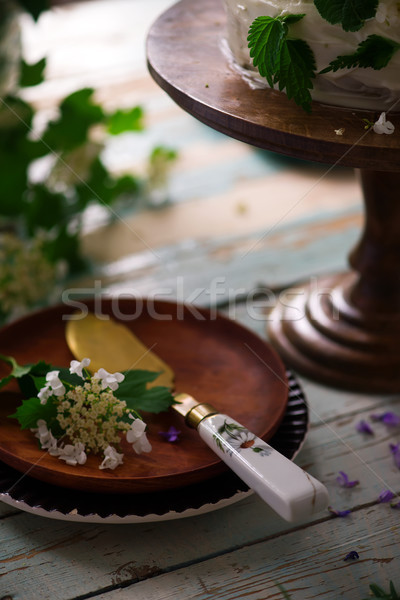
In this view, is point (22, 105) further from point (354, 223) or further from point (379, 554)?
point (379, 554)

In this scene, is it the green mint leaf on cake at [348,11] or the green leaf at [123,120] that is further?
the green leaf at [123,120]

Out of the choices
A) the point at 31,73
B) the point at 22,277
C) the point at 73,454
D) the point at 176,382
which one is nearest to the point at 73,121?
the point at 31,73

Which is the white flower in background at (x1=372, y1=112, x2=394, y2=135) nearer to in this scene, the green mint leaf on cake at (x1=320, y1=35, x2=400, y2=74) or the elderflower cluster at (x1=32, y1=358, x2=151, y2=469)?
the green mint leaf on cake at (x1=320, y1=35, x2=400, y2=74)

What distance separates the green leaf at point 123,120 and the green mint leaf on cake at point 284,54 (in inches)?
26.9

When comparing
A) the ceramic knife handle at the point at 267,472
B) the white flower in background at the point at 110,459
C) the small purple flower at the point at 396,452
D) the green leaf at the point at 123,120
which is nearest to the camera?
the ceramic knife handle at the point at 267,472

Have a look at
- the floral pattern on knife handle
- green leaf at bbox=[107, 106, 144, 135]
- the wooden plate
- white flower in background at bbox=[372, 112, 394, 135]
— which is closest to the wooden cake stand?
white flower in background at bbox=[372, 112, 394, 135]

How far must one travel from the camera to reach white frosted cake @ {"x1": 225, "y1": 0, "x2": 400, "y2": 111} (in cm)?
60

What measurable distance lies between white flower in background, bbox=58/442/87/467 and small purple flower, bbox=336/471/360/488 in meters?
0.25

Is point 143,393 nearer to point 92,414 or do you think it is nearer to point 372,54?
point 92,414

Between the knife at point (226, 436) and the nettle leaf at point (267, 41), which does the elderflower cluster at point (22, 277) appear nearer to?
the knife at point (226, 436)

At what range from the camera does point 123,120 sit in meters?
1.30

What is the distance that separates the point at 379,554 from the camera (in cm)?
64

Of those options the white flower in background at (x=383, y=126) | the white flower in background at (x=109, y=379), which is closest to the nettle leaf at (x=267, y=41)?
the white flower in background at (x=383, y=126)

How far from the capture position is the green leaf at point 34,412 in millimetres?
655
